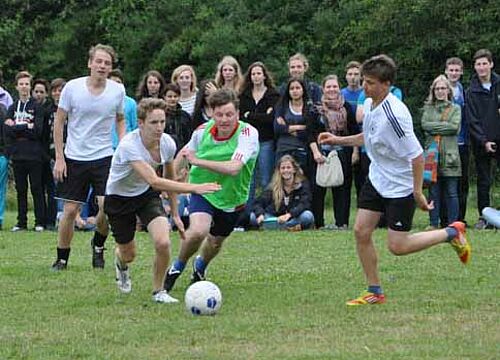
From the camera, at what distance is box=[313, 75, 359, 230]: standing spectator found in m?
14.7

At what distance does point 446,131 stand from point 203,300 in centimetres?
696

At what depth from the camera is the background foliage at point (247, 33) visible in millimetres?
23312

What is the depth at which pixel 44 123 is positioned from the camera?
15.3 meters

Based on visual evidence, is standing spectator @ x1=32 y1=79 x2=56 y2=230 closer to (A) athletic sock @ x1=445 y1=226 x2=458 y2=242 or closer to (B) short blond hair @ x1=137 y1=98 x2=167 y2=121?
(B) short blond hair @ x1=137 y1=98 x2=167 y2=121

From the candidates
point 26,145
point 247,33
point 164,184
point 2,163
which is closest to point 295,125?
point 26,145

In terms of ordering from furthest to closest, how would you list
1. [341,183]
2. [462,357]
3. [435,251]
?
[341,183], [435,251], [462,357]

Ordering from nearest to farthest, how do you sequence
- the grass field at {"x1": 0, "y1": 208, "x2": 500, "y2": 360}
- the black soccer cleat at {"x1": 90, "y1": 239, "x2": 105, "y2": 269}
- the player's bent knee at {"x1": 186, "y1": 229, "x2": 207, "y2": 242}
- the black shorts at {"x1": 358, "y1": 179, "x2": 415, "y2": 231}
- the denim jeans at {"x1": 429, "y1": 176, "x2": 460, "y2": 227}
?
the grass field at {"x1": 0, "y1": 208, "x2": 500, "y2": 360}
the black shorts at {"x1": 358, "y1": 179, "x2": 415, "y2": 231}
the player's bent knee at {"x1": 186, "y1": 229, "x2": 207, "y2": 242}
the black soccer cleat at {"x1": 90, "y1": 239, "x2": 105, "y2": 269}
the denim jeans at {"x1": 429, "y1": 176, "x2": 460, "y2": 227}

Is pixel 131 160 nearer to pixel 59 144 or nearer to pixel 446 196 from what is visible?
pixel 59 144

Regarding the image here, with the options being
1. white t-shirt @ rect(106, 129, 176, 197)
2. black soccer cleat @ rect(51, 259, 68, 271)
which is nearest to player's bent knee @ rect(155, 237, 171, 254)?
white t-shirt @ rect(106, 129, 176, 197)

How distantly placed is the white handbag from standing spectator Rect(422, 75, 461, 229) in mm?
1190

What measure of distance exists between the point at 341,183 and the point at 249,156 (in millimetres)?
5898

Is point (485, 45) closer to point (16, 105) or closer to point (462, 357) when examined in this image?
point (16, 105)

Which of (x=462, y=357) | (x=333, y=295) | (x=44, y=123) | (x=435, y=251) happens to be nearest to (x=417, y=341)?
(x=462, y=357)

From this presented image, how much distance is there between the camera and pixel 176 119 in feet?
48.2
